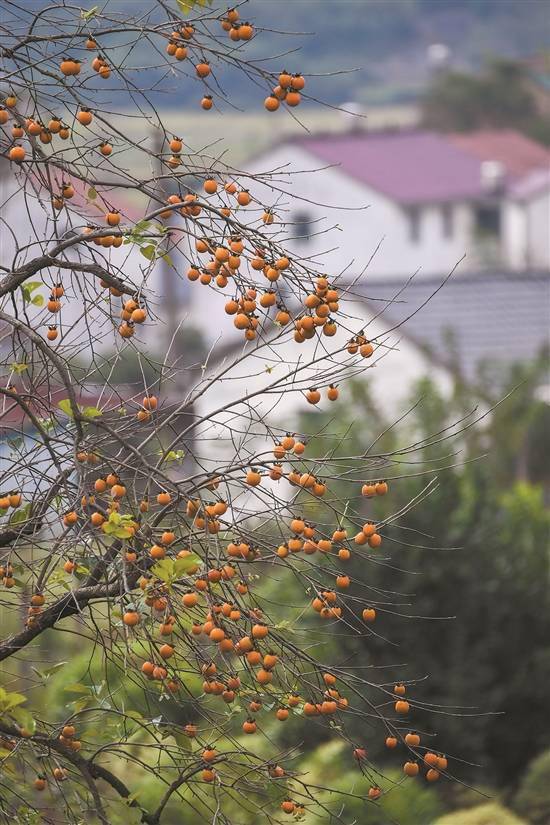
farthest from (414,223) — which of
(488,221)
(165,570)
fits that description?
(165,570)

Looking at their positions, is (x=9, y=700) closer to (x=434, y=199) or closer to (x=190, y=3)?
(x=190, y=3)

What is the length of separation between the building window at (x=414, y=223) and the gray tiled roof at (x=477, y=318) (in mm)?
23753

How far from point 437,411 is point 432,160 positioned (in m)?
36.9

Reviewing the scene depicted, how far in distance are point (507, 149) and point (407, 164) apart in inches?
223

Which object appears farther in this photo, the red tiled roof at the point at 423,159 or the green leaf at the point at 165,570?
the red tiled roof at the point at 423,159

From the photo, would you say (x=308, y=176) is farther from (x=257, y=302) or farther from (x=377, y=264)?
(x=257, y=302)

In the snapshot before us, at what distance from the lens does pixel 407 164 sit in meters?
51.9

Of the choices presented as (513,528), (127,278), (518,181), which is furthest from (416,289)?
(518,181)

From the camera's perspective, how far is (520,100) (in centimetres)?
5741

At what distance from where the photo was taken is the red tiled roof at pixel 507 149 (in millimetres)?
52219

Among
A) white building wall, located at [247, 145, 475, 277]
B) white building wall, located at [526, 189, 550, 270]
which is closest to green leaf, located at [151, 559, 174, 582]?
white building wall, located at [247, 145, 475, 277]

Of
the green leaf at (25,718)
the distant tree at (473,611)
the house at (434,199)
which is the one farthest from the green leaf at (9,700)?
the house at (434,199)

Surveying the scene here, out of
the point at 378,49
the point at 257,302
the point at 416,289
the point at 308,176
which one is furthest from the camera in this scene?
the point at 378,49

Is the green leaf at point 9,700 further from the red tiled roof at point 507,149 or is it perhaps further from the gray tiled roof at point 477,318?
the red tiled roof at point 507,149
